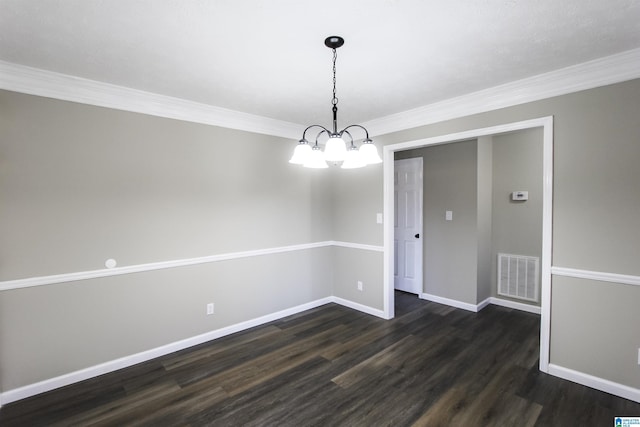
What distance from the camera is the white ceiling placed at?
1665 millimetres

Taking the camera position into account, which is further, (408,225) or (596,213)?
(408,225)

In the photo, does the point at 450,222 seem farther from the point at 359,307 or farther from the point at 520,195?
the point at 359,307

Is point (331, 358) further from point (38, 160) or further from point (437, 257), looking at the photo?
point (38, 160)

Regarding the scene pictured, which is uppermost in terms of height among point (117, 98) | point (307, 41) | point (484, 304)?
point (307, 41)

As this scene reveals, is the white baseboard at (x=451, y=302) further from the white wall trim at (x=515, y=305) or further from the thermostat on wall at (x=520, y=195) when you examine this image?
the thermostat on wall at (x=520, y=195)

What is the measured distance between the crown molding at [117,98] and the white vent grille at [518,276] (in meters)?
3.85

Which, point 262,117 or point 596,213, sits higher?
point 262,117

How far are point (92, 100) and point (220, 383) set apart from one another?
106 inches

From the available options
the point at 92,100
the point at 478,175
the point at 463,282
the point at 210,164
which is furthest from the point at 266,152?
the point at 463,282

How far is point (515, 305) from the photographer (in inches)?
167

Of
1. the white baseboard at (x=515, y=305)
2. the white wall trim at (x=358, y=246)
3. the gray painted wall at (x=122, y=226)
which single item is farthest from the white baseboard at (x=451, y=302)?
the gray painted wall at (x=122, y=226)

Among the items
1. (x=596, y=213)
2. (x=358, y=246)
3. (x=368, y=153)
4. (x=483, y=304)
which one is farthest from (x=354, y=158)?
(x=483, y=304)

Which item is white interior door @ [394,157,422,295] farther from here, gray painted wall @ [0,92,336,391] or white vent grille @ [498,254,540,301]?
gray painted wall @ [0,92,336,391]

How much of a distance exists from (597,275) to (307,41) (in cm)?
286
